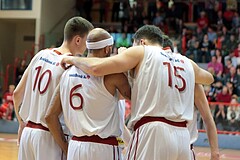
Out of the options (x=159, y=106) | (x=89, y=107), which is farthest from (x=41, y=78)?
(x=159, y=106)

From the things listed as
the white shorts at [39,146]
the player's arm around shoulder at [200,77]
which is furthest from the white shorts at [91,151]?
the player's arm around shoulder at [200,77]

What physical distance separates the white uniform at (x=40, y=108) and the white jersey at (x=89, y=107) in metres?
0.45

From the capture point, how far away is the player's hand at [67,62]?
4184 millimetres

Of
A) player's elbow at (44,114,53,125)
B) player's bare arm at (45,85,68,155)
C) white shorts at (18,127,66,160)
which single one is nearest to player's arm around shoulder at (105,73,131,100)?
player's bare arm at (45,85,68,155)

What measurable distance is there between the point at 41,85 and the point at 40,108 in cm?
21

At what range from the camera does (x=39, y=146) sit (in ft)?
14.5

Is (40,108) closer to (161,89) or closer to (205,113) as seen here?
(161,89)

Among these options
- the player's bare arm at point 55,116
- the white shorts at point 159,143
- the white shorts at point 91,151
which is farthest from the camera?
the player's bare arm at point 55,116

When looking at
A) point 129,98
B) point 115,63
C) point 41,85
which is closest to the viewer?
point 115,63

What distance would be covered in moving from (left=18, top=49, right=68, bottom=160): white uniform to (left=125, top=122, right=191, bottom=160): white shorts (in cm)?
86

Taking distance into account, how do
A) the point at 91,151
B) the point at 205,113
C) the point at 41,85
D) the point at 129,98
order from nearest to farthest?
the point at 91,151 → the point at 129,98 → the point at 205,113 → the point at 41,85

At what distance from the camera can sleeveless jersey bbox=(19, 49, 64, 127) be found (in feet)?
14.7

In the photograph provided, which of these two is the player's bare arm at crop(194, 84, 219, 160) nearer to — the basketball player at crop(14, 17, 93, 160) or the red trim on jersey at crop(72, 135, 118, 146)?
the red trim on jersey at crop(72, 135, 118, 146)

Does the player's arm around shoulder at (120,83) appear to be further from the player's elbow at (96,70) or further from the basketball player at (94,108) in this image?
the player's elbow at (96,70)
